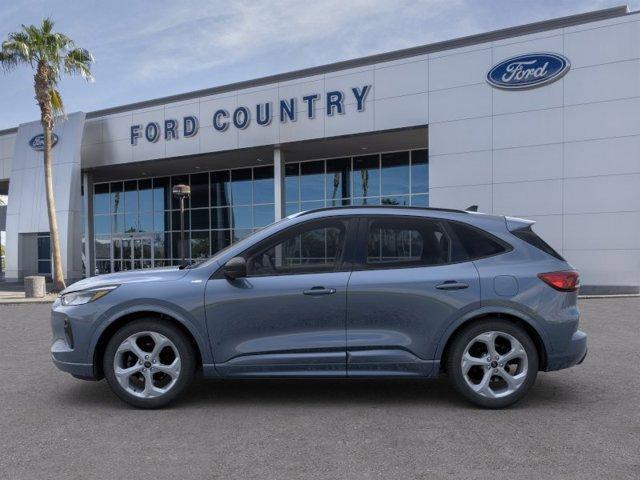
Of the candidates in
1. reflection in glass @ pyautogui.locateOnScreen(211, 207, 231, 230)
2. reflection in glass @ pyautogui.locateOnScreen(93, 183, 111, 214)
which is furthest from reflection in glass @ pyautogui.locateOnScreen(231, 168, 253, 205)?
reflection in glass @ pyautogui.locateOnScreen(93, 183, 111, 214)

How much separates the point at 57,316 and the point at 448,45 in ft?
53.1

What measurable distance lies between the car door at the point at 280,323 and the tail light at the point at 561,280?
1681 mm

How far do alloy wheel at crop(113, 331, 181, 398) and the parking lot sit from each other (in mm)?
199

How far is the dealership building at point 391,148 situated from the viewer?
15.7m

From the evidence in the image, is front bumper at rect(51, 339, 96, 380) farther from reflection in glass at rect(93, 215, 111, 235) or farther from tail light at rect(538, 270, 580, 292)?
reflection in glass at rect(93, 215, 111, 235)

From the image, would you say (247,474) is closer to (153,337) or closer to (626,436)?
(153,337)

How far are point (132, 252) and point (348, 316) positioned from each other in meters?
26.3

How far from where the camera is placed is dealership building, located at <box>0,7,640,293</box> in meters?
15.7

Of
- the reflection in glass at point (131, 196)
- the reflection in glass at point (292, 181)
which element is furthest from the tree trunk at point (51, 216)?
the reflection in glass at point (292, 181)

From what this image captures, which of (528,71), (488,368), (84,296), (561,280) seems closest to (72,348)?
(84,296)

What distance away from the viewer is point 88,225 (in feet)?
93.2

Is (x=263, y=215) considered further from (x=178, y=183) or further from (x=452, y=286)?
(x=452, y=286)

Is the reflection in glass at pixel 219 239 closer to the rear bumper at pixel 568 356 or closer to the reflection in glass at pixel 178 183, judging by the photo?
the reflection in glass at pixel 178 183

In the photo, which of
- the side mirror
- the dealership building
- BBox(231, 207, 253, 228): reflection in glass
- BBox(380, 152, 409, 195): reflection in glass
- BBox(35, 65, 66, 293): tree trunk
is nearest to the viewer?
the side mirror
